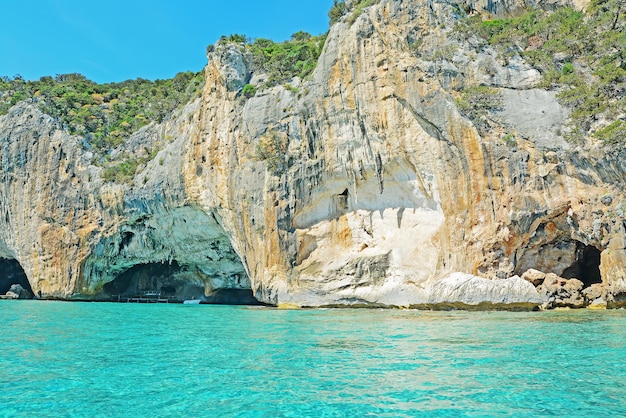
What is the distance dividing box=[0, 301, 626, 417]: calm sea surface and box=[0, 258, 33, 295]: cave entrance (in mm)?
36029

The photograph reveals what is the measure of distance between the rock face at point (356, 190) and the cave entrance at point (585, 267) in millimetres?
83

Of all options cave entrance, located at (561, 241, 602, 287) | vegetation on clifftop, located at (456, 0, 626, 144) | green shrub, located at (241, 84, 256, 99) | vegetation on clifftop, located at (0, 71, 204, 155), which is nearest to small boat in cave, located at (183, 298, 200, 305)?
vegetation on clifftop, located at (0, 71, 204, 155)

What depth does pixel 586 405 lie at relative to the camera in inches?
245

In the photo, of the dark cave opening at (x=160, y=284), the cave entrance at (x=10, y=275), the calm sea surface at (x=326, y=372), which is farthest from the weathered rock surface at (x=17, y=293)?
the calm sea surface at (x=326, y=372)

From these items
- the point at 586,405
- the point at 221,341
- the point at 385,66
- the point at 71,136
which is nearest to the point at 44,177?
the point at 71,136

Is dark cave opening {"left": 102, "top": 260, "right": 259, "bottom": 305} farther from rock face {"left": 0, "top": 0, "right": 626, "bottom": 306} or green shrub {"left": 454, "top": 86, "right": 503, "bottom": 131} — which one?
green shrub {"left": 454, "top": 86, "right": 503, "bottom": 131}

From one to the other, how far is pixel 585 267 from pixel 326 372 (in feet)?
58.7

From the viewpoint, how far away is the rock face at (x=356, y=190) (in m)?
20.5

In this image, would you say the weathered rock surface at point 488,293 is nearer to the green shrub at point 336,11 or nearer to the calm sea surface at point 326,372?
the calm sea surface at point 326,372

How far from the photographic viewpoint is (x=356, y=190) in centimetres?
2636

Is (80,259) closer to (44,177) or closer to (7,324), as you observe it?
(44,177)

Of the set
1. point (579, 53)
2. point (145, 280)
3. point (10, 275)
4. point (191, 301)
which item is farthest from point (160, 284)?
point (579, 53)

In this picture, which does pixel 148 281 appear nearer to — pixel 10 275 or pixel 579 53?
pixel 10 275

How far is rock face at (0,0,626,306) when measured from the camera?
20469 millimetres
